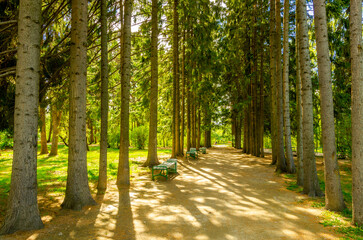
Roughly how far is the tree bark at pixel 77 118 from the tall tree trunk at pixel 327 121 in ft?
19.4

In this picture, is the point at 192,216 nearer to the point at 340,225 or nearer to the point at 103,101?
the point at 340,225

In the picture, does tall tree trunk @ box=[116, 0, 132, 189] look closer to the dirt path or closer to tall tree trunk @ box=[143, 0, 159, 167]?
the dirt path

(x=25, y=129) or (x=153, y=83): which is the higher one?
(x=153, y=83)

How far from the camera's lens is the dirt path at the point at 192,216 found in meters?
3.82

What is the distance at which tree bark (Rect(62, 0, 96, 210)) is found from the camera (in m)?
5.23

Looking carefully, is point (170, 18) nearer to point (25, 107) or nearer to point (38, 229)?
point (25, 107)

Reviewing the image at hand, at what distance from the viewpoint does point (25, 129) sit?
3951 millimetres

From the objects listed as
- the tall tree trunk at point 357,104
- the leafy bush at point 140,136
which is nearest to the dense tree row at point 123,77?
the tall tree trunk at point 357,104

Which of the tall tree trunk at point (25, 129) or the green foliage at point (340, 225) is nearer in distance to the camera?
the green foliage at point (340, 225)

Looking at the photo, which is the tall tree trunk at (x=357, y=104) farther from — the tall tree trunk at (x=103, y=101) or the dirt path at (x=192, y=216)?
the tall tree trunk at (x=103, y=101)

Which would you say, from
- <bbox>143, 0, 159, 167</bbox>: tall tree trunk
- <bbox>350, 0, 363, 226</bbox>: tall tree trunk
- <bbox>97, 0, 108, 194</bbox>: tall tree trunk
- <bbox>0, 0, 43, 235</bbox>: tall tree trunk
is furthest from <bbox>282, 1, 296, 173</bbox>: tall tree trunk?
<bbox>0, 0, 43, 235</bbox>: tall tree trunk

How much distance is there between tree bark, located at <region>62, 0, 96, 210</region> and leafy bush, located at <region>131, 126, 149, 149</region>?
2009 centimetres

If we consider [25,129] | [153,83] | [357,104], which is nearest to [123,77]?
[153,83]

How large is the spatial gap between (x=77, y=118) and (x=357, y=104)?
6337 mm
